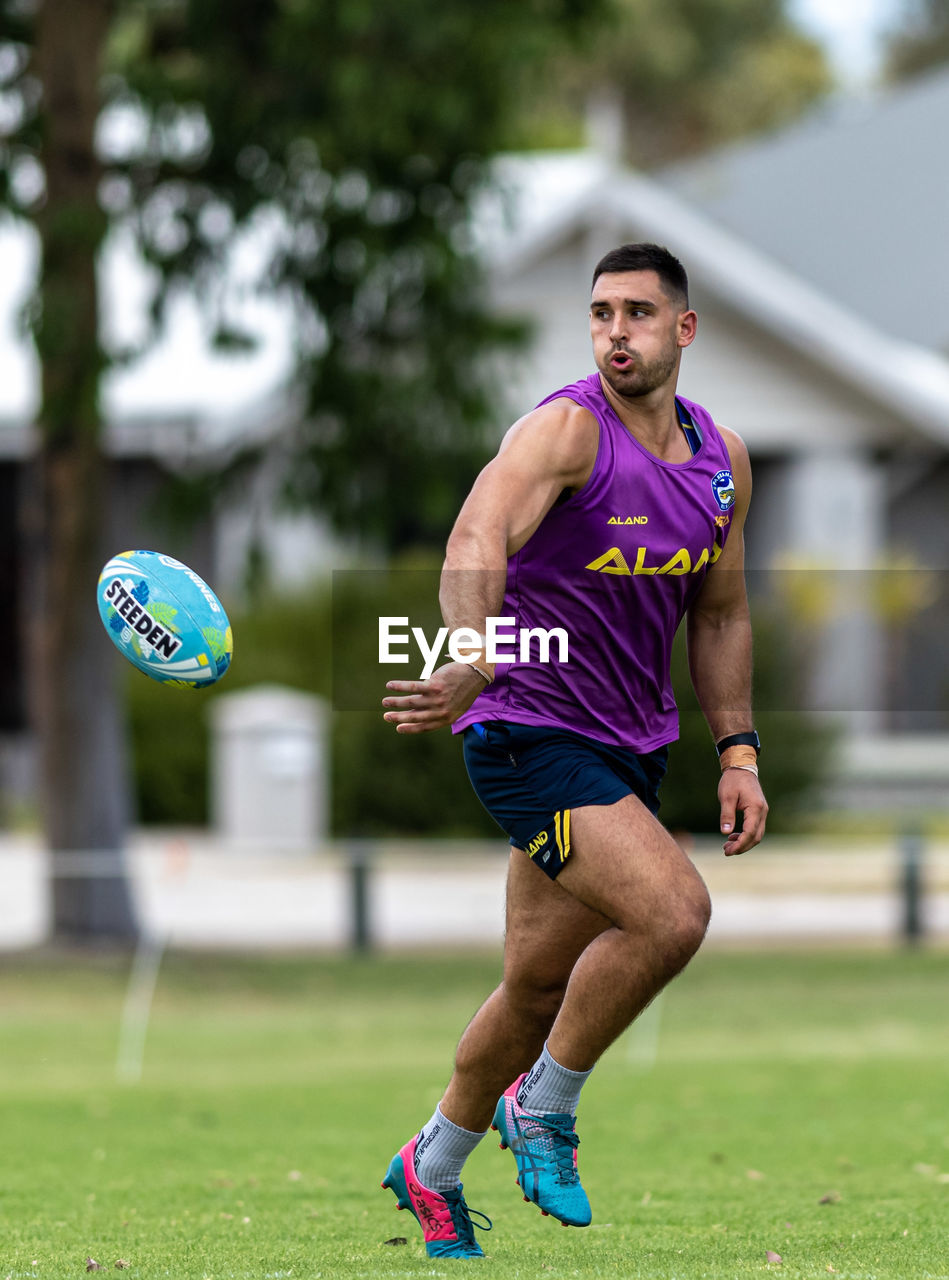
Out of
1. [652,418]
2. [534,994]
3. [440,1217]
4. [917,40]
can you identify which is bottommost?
[440,1217]

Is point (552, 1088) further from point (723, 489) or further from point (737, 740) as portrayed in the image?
point (723, 489)

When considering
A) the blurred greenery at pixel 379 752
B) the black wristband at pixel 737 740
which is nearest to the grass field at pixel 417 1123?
the black wristband at pixel 737 740

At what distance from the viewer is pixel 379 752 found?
2100cm

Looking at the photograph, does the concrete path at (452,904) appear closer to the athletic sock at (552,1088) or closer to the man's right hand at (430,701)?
the athletic sock at (552,1088)

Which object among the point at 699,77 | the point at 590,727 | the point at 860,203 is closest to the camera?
the point at 590,727

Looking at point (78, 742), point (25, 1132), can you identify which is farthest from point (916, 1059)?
point (78, 742)

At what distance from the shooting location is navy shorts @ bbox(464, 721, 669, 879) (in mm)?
5074

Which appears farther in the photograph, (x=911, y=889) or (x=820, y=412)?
(x=820, y=412)

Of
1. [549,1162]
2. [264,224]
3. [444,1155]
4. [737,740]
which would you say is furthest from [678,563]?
[264,224]

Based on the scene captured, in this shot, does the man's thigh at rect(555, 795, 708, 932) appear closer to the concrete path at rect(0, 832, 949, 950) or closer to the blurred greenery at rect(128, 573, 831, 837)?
the concrete path at rect(0, 832, 949, 950)

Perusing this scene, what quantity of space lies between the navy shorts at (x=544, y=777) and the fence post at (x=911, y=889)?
10820 millimetres

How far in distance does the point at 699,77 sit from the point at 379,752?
138 feet

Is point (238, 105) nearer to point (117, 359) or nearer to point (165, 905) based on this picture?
point (117, 359)

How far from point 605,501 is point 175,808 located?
59.4ft
